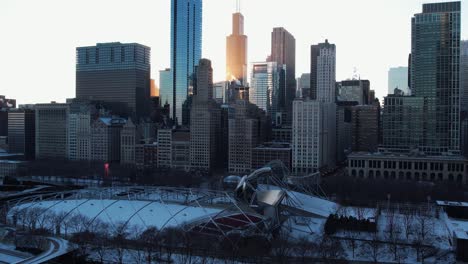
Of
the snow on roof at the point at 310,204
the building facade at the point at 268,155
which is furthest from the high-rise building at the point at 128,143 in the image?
the snow on roof at the point at 310,204

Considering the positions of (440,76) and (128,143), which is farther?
(128,143)

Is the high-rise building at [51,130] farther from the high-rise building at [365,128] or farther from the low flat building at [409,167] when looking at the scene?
the high-rise building at [365,128]

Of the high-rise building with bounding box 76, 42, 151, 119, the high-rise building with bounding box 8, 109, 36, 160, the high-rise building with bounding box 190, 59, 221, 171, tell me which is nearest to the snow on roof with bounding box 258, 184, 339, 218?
the high-rise building with bounding box 190, 59, 221, 171

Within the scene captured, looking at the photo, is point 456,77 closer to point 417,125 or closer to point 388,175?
point 417,125

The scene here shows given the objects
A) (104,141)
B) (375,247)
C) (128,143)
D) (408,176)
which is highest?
(104,141)

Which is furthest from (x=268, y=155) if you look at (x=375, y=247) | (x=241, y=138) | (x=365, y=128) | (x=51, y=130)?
(x=375, y=247)

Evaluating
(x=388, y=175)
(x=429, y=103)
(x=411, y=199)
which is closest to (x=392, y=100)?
(x=429, y=103)

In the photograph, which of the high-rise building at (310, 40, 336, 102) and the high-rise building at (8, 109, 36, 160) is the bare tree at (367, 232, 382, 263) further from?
the high-rise building at (8, 109, 36, 160)

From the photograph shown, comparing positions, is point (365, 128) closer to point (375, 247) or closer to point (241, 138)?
point (241, 138)
